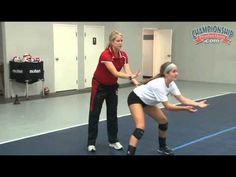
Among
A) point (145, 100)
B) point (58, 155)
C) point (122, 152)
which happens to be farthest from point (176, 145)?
point (58, 155)

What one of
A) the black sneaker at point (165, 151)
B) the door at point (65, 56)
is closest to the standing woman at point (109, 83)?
the black sneaker at point (165, 151)

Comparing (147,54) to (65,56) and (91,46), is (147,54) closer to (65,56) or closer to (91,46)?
(91,46)

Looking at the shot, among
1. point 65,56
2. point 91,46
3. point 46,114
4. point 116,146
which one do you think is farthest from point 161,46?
point 116,146

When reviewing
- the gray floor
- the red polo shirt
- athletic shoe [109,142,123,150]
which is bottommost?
the gray floor

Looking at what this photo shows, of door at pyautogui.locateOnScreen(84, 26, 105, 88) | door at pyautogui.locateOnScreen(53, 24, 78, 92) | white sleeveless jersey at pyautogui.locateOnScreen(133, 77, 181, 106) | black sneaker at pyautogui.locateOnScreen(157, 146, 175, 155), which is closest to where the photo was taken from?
white sleeveless jersey at pyautogui.locateOnScreen(133, 77, 181, 106)

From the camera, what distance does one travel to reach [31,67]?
8.50 meters

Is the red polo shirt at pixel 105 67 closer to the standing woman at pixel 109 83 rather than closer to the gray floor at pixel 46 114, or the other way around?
the standing woman at pixel 109 83

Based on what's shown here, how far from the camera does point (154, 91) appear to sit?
3818 mm

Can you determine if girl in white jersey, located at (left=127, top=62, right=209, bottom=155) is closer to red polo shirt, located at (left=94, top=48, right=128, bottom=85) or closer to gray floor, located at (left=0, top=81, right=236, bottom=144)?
red polo shirt, located at (left=94, top=48, right=128, bottom=85)

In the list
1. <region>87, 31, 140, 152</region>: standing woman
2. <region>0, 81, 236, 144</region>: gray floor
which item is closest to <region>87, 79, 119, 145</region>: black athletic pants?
Result: <region>87, 31, 140, 152</region>: standing woman

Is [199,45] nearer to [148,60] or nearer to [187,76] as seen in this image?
[187,76]

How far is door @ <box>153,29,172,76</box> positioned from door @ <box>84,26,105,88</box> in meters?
3.01

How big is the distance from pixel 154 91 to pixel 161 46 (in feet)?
31.9

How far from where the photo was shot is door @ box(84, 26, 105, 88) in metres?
10.5
